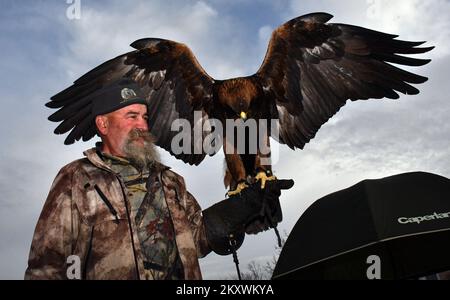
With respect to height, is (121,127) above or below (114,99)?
below

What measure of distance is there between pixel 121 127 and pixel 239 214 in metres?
1.21

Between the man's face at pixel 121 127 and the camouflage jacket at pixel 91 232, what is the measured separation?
0.16m

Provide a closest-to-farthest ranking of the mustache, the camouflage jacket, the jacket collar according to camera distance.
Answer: the camouflage jacket < the jacket collar < the mustache

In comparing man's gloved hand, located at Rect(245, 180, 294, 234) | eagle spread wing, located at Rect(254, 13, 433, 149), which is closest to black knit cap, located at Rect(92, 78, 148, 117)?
man's gloved hand, located at Rect(245, 180, 294, 234)

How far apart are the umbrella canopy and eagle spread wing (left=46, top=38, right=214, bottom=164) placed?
7.95 feet

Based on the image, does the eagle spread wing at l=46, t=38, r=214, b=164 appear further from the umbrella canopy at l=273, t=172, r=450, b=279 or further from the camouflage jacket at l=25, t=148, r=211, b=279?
the umbrella canopy at l=273, t=172, r=450, b=279

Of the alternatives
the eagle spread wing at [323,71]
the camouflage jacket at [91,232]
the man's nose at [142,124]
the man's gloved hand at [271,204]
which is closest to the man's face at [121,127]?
the man's nose at [142,124]

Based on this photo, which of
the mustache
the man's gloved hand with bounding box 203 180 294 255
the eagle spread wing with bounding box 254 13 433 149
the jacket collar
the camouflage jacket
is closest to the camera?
the camouflage jacket

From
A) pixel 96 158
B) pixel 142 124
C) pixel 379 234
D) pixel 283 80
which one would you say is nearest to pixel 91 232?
pixel 96 158

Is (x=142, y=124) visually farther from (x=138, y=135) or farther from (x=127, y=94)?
(x=127, y=94)

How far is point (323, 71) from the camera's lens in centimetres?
589

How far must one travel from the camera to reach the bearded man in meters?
2.80
